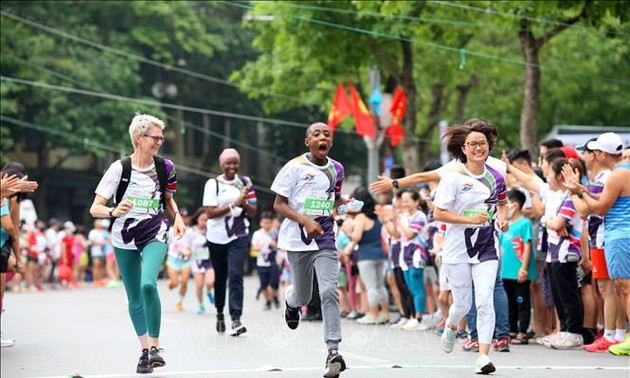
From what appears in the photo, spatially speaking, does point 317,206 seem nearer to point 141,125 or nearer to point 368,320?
point 141,125

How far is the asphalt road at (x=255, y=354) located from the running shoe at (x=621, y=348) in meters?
0.09

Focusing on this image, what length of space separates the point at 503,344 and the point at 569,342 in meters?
0.86

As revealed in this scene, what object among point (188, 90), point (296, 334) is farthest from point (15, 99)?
point (296, 334)

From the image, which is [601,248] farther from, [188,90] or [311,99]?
[188,90]

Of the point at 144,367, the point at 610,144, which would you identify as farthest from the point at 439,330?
the point at 144,367

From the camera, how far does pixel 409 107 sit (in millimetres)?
28797

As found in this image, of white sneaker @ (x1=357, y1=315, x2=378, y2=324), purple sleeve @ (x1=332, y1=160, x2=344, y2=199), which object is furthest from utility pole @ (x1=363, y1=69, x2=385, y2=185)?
purple sleeve @ (x1=332, y1=160, x2=344, y2=199)

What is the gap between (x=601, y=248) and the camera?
12406 millimetres

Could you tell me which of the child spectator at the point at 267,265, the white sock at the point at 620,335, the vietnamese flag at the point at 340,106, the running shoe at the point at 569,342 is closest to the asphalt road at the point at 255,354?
the running shoe at the point at 569,342

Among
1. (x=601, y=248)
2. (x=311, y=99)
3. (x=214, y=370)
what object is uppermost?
(x=311, y=99)

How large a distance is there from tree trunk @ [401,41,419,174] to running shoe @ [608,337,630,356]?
16.5 m

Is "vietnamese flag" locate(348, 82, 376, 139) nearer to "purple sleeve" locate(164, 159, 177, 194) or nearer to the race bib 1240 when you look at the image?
"purple sleeve" locate(164, 159, 177, 194)

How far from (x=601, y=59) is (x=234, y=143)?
62.1ft

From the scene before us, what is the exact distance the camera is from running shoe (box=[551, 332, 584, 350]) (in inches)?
507
